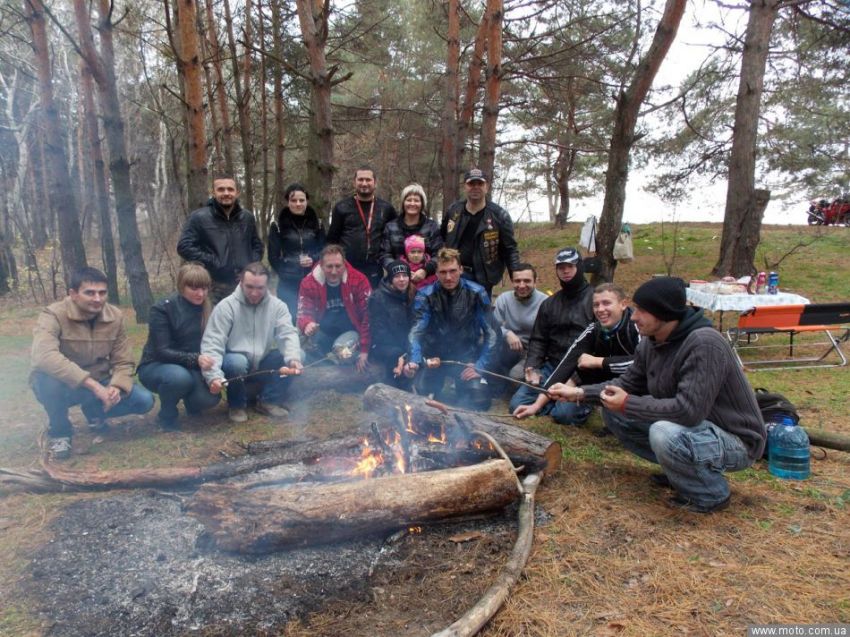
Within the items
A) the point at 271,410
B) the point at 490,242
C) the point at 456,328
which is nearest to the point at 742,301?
the point at 490,242

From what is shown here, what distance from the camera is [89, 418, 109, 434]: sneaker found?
4602mm

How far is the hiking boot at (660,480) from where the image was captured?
351 centimetres

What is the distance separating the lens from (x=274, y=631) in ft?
7.56

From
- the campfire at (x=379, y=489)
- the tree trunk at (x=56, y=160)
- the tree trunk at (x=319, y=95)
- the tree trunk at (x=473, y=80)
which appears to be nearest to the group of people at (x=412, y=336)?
the campfire at (x=379, y=489)

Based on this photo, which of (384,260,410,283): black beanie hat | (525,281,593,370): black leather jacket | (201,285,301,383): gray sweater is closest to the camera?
Answer: (201,285,301,383): gray sweater

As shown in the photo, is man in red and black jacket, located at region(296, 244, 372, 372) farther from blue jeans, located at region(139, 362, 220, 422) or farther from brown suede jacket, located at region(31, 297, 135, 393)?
brown suede jacket, located at region(31, 297, 135, 393)

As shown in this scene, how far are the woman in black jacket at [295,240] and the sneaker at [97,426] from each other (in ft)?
6.82

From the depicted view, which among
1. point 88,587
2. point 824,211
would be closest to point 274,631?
point 88,587

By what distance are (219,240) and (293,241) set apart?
780 mm

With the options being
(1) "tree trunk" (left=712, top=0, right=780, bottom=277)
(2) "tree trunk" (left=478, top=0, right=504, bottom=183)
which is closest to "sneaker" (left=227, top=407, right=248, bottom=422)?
(2) "tree trunk" (left=478, top=0, right=504, bottom=183)

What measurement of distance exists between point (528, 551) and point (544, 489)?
819mm

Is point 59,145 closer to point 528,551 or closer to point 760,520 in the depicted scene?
point 528,551

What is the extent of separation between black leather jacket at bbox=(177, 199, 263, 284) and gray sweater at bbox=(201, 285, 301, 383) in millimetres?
1015

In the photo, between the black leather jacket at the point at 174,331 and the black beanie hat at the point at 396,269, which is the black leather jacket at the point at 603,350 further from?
the black leather jacket at the point at 174,331
